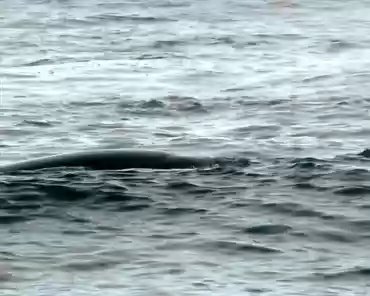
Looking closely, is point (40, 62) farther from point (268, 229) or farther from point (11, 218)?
point (268, 229)

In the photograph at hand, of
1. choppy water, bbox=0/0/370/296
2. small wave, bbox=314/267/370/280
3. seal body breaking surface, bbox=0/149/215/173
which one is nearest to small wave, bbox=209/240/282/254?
choppy water, bbox=0/0/370/296

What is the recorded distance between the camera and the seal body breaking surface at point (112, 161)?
12750 millimetres

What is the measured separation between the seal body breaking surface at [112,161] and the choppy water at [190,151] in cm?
22

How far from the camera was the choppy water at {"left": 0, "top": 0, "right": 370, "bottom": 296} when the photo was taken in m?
9.69

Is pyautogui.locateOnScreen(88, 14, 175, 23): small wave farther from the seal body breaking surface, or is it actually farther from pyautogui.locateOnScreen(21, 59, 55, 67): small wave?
the seal body breaking surface

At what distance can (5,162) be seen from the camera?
1353 cm

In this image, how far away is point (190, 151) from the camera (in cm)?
1411

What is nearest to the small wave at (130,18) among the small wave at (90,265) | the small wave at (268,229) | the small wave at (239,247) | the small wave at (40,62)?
the small wave at (40,62)

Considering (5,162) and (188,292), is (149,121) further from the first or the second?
(188,292)

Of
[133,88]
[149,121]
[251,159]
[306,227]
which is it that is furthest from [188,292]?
[133,88]

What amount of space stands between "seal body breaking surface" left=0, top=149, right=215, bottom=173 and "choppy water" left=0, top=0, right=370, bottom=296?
0.72 ft

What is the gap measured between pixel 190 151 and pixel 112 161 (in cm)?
156

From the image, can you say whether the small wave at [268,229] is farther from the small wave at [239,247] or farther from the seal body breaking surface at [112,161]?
the seal body breaking surface at [112,161]

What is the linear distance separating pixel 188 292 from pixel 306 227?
2.18 metres
